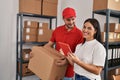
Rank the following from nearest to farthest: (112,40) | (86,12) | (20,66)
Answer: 1. (112,40)
2. (20,66)
3. (86,12)

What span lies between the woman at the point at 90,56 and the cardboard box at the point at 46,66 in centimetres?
22

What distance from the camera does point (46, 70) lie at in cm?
156

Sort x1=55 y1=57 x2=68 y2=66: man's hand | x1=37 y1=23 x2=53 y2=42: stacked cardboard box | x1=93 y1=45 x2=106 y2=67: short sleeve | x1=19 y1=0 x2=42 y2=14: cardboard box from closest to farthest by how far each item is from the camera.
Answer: x1=93 y1=45 x2=106 y2=67: short sleeve → x1=55 y1=57 x2=68 y2=66: man's hand → x1=19 y1=0 x2=42 y2=14: cardboard box → x1=37 y1=23 x2=53 y2=42: stacked cardboard box

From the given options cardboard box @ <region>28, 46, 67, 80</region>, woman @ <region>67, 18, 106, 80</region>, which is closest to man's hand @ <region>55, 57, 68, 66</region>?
cardboard box @ <region>28, 46, 67, 80</region>

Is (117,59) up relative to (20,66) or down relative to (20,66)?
up

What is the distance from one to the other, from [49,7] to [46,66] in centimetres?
155

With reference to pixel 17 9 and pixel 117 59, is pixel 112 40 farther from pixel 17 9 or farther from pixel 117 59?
pixel 17 9

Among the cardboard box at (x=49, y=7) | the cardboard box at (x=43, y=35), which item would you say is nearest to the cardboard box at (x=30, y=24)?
the cardboard box at (x=43, y=35)

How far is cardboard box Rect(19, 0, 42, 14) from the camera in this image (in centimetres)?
258

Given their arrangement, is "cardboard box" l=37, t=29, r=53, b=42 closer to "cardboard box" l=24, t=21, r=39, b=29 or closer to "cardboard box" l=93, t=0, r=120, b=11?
"cardboard box" l=24, t=21, r=39, b=29

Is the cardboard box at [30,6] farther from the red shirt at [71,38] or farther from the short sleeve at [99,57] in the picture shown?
the short sleeve at [99,57]

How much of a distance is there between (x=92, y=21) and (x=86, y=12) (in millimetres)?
1740

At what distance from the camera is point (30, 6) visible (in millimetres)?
2639

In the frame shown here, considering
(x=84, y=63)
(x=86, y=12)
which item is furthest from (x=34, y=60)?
(x=86, y=12)
